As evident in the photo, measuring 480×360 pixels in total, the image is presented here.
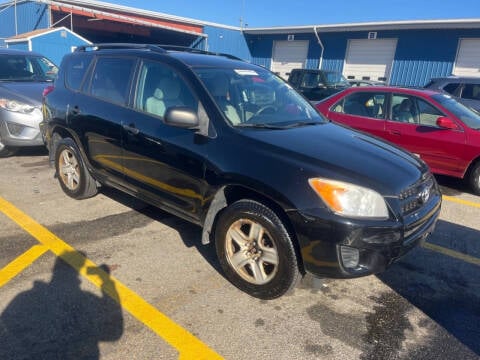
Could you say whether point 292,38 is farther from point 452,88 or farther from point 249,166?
point 249,166

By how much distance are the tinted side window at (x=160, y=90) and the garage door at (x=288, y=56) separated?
20075 mm

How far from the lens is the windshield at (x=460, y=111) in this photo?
5746 millimetres

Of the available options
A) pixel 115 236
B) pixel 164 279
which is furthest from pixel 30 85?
pixel 164 279

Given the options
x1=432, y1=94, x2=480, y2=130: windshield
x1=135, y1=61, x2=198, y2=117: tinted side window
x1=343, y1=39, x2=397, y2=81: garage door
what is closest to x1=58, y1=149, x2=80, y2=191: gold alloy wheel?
x1=135, y1=61, x2=198, y2=117: tinted side window

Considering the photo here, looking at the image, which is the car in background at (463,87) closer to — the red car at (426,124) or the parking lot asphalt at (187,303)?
the red car at (426,124)

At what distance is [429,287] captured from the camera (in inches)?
126

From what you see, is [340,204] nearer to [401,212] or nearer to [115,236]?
[401,212]

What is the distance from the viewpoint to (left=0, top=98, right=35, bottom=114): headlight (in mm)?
5956

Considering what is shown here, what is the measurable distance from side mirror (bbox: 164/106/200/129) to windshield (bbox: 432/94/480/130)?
4530mm

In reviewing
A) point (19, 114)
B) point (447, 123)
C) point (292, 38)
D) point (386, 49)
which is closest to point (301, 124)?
point (447, 123)

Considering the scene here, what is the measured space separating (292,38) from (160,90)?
2102 centimetres

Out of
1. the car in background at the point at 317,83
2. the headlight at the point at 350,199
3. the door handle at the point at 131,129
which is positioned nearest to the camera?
the headlight at the point at 350,199

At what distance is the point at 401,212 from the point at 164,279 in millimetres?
1870

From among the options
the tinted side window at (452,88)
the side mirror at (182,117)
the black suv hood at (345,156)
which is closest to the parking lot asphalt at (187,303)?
the black suv hood at (345,156)
